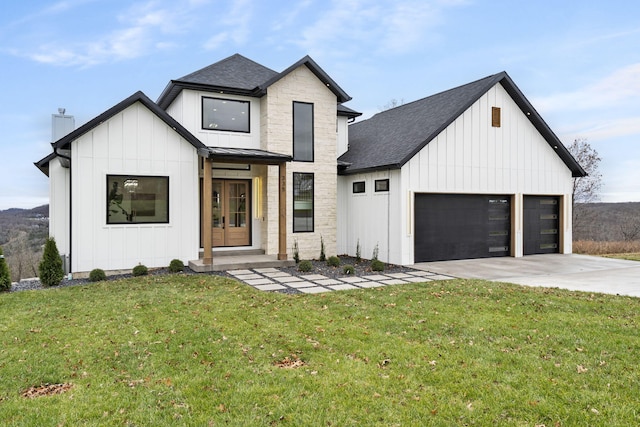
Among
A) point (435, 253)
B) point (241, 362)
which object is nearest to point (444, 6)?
point (435, 253)

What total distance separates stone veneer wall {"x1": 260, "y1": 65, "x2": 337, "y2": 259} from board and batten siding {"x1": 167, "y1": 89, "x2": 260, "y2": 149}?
26 cm

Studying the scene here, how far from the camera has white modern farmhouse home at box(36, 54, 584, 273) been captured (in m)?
10.9

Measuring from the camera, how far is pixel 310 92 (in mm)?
13633

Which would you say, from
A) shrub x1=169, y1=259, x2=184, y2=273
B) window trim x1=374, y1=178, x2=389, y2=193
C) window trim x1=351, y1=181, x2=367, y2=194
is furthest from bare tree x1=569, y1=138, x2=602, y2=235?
shrub x1=169, y1=259, x2=184, y2=273

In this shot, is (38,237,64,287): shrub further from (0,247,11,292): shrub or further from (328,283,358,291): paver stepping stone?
(328,283,358,291): paver stepping stone

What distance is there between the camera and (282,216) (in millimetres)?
12086

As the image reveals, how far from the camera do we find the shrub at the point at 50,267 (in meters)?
9.38

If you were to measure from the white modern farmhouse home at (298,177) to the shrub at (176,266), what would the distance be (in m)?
0.37

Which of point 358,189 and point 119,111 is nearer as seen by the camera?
point 119,111

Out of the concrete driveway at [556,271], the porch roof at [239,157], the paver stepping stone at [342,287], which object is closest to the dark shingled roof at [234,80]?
the porch roof at [239,157]

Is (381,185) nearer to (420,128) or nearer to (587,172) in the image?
(420,128)

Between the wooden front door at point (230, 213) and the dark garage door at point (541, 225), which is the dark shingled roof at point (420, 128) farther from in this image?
the wooden front door at point (230, 213)

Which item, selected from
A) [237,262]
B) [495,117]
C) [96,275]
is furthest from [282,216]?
[495,117]

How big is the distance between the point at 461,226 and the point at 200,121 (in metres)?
8.84
